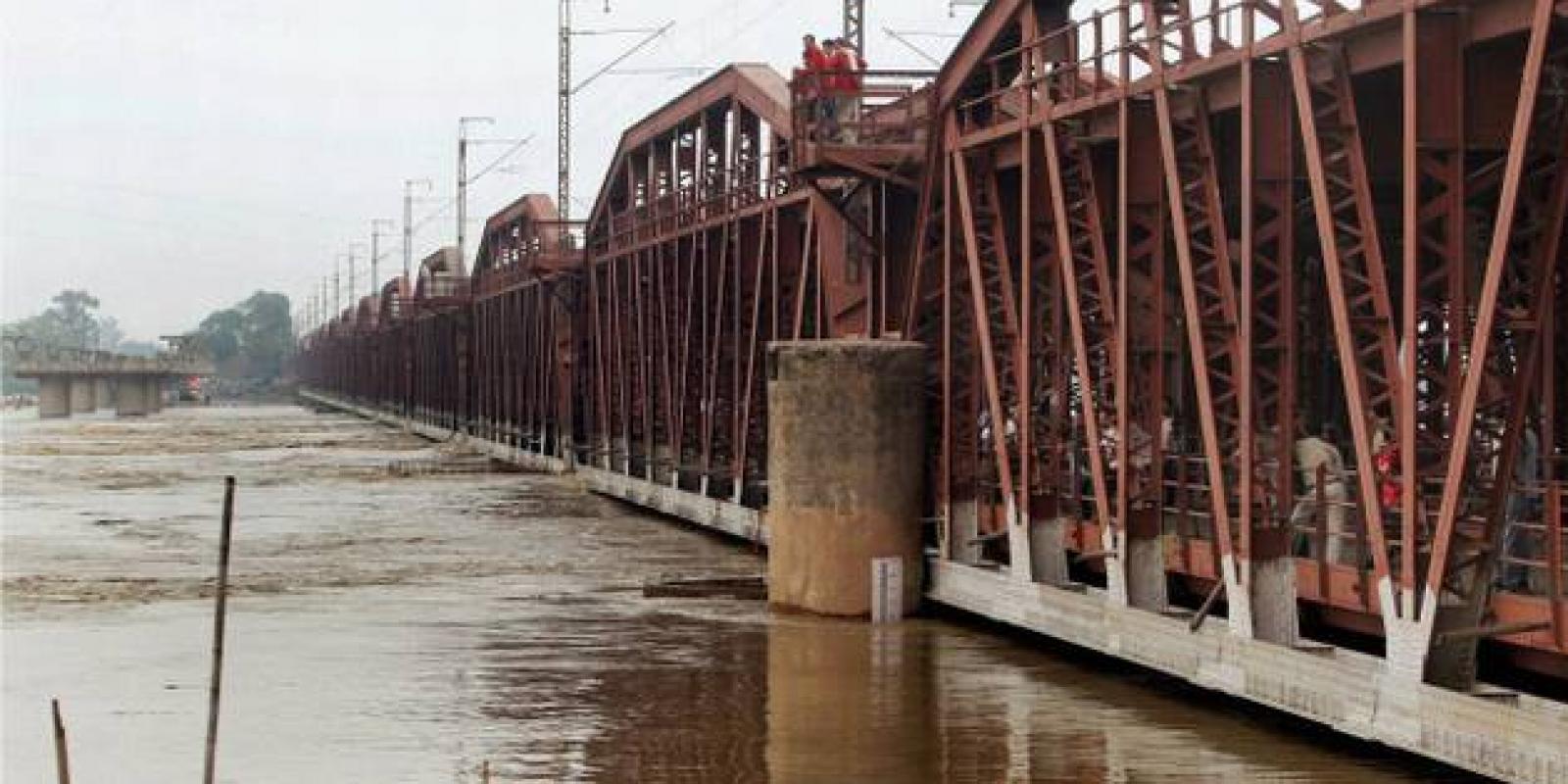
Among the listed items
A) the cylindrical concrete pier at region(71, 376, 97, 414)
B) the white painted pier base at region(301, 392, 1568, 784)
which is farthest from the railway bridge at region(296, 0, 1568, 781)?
the cylindrical concrete pier at region(71, 376, 97, 414)

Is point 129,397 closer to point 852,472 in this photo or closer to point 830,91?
point 830,91

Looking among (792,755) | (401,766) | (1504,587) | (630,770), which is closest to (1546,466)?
(1504,587)

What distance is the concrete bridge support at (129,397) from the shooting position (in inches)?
6255

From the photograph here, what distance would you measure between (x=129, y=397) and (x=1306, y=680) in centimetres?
15250

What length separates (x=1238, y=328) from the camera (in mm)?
18953

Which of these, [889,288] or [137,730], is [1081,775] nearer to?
[137,730]

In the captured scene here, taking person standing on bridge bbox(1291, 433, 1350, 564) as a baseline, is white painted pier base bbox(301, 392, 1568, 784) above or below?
below

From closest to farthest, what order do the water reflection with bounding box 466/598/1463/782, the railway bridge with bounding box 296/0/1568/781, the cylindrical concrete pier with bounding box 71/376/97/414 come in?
the railway bridge with bounding box 296/0/1568/781 < the water reflection with bounding box 466/598/1463/782 < the cylindrical concrete pier with bounding box 71/376/97/414

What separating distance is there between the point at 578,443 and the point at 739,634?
3786cm

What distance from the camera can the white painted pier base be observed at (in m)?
14.3

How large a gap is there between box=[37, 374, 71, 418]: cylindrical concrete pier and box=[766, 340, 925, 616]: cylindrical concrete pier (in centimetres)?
14226

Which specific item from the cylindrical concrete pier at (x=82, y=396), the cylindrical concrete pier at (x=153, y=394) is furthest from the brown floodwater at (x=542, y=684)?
the cylindrical concrete pier at (x=82, y=396)

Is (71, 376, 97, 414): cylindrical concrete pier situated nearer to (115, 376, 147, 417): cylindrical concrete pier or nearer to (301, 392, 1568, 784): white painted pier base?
(115, 376, 147, 417): cylindrical concrete pier

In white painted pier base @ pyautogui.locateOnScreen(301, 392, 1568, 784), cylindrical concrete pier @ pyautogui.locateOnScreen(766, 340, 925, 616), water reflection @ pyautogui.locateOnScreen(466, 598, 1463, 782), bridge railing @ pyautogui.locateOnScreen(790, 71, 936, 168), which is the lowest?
water reflection @ pyautogui.locateOnScreen(466, 598, 1463, 782)
